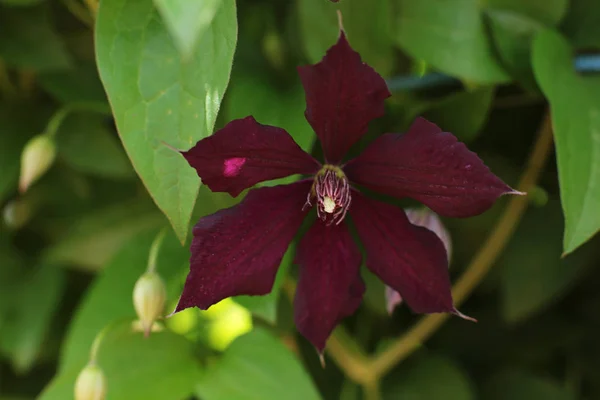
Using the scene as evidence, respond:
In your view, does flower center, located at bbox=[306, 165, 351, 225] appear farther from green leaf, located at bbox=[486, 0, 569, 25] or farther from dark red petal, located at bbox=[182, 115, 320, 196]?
green leaf, located at bbox=[486, 0, 569, 25]

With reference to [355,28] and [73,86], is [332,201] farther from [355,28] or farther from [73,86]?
[73,86]

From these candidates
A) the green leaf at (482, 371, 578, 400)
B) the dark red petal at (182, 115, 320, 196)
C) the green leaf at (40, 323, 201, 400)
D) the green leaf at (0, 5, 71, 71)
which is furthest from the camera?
the green leaf at (482, 371, 578, 400)

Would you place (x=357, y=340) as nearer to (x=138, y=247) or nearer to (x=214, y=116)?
(x=138, y=247)

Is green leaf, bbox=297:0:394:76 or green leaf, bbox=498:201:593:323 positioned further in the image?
green leaf, bbox=498:201:593:323

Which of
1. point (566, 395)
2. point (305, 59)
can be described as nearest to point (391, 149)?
point (305, 59)

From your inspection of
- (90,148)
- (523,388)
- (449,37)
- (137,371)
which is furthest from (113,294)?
(523,388)

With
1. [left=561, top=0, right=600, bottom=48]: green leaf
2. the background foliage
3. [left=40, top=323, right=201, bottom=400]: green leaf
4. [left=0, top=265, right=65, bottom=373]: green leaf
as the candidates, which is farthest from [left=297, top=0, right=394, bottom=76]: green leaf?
[left=0, top=265, right=65, bottom=373]: green leaf

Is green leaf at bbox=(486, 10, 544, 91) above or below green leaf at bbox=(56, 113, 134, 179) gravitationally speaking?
above

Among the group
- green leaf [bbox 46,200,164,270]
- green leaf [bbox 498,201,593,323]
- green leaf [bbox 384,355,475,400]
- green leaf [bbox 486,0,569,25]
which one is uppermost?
green leaf [bbox 486,0,569,25]
